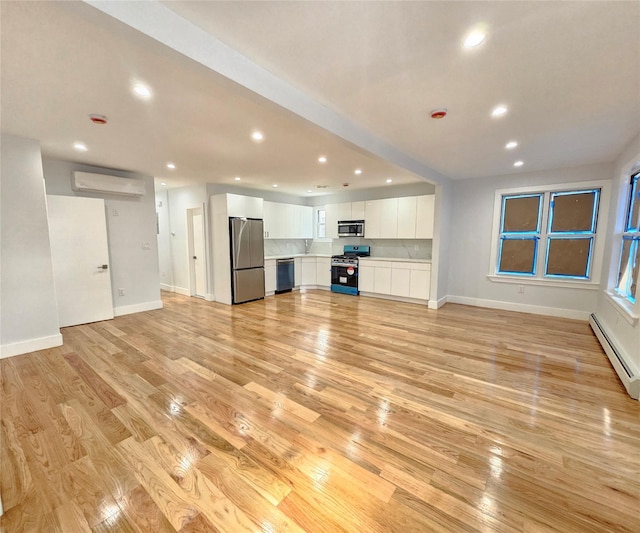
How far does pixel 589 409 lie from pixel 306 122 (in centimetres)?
336

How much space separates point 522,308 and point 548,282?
24.5 inches

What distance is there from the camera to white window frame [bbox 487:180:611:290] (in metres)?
4.30

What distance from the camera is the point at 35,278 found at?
3.36 m

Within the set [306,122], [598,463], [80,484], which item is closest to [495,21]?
[306,122]

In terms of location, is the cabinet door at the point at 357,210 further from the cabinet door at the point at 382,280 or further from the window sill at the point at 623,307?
the window sill at the point at 623,307

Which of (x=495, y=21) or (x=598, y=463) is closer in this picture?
(x=495, y=21)

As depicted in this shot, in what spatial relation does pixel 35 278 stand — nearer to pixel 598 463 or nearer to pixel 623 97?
pixel 598 463

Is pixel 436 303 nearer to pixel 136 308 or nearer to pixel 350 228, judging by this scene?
pixel 350 228

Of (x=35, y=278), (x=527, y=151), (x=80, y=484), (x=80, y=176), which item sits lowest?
(x=80, y=484)

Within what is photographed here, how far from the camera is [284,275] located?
6.73 m

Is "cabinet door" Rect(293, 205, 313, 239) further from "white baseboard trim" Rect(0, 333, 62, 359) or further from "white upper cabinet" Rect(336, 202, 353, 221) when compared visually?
"white baseboard trim" Rect(0, 333, 62, 359)

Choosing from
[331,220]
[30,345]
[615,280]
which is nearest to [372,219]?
[331,220]

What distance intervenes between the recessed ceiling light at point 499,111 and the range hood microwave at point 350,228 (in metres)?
4.04

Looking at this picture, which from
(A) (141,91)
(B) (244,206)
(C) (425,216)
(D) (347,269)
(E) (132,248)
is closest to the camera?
(A) (141,91)
